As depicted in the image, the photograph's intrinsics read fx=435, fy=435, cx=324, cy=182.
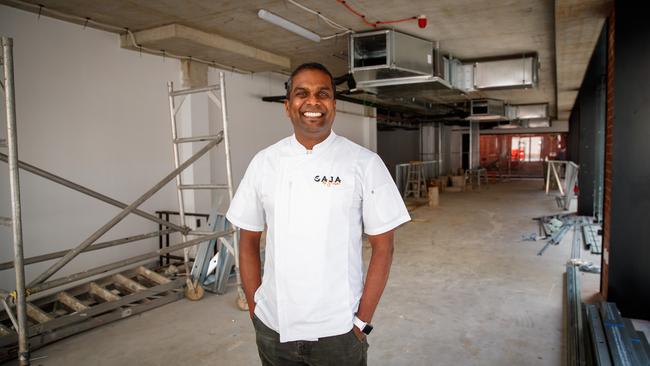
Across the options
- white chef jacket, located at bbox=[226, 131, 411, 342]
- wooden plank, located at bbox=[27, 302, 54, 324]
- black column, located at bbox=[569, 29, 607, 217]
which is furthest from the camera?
black column, located at bbox=[569, 29, 607, 217]

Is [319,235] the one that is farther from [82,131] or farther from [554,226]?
[554,226]

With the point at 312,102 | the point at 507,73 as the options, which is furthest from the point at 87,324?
the point at 507,73

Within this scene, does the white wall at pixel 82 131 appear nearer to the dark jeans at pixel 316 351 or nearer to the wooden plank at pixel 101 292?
the wooden plank at pixel 101 292

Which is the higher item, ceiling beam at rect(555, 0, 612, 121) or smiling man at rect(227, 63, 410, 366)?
ceiling beam at rect(555, 0, 612, 121)

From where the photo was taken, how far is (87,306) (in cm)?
381

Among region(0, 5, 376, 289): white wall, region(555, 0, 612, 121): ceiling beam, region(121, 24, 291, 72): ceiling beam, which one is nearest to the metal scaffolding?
region(0, 5, 376, 289): white wall

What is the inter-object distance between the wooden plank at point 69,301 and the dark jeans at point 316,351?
9.34 feet

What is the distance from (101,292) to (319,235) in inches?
135

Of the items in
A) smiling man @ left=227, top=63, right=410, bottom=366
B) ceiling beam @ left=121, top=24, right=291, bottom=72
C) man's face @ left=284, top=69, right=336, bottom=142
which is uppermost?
ceiling beam @ left=121, top=24, right=291, bottom=72

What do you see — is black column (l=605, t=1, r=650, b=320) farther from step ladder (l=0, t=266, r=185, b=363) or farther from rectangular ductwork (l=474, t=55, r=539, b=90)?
step ladder (l=0, t=266, r=185, b=363)


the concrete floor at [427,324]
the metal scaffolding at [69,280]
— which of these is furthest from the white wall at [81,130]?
the concrete floor at [427,324]

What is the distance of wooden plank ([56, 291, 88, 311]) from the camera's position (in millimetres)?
3622

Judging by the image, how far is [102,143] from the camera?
4809 millimetres

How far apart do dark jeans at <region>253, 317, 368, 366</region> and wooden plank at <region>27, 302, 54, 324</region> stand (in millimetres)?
2785
